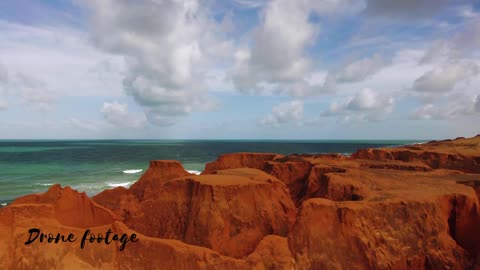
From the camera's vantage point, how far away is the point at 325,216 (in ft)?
32.1

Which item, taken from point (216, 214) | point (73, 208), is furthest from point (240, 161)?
point (216, 214)

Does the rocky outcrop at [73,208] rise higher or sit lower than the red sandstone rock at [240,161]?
lower

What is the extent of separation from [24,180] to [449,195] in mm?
46164

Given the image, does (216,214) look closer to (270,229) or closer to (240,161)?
(270,229)

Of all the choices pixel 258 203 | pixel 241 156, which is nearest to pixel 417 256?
pixel 258 203

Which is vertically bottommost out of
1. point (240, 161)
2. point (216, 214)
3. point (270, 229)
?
point (270, 229)

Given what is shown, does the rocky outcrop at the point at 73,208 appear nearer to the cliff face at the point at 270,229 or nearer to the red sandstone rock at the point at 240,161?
the cliff face at the point at 270,229

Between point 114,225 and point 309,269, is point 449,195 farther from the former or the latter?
point 114,225

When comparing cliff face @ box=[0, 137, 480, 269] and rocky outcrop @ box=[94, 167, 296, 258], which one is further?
rocky outcrop @ box=[94, 167, 296, 258]

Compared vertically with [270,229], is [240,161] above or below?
above

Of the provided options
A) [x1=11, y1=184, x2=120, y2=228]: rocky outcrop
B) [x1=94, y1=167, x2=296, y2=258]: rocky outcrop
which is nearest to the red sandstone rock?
[x1=11, y1=184, x2=120, y2=228]: rocky outcrop

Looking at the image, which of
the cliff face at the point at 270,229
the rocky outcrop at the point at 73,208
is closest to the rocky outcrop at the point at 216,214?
the cliff face at the point at 270,229

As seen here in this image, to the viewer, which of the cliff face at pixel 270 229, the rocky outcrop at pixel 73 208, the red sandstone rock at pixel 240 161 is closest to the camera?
the cliff face at pixel 270 229

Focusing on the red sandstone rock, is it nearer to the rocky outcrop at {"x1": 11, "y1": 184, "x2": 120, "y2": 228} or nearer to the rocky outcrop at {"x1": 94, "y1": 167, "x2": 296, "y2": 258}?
the rocky outcrop at {"x1": 11, "y1": 184, "x2": 120, "y2": 228}
